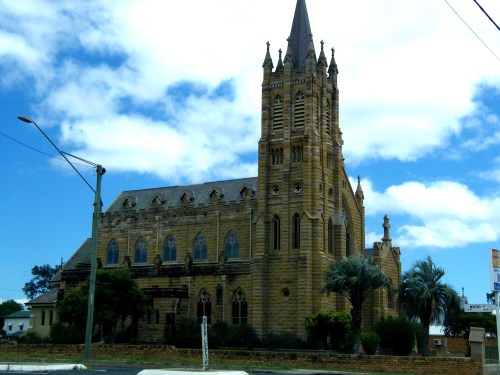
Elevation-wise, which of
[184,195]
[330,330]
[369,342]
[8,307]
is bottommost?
[369,342]

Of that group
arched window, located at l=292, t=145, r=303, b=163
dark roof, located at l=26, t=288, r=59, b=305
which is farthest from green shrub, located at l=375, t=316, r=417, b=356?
dark roof, located at l=26, t=288, r=59, b=305

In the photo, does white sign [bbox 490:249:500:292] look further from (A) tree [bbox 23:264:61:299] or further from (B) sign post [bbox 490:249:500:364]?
(A) tree [bbox 23:264:61:299]

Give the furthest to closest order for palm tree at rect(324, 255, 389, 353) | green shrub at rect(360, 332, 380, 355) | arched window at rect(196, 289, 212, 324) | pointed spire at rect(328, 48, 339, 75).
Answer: pointed spire at rect(328, 48, 339, 75), arched window at rect(196, 289, 212, 324), green shrub at rect(360, 332, 380, 355), palm tree at rect(324, 255, 389, 353)

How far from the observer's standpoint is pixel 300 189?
56.2 meters

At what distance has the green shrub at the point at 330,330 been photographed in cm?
4975

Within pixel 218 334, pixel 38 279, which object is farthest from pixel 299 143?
pixel 38 279

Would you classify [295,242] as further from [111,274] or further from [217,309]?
[111,274]

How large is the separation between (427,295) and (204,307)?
20491mm

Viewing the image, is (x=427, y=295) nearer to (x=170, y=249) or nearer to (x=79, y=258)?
(x=170, y=249)

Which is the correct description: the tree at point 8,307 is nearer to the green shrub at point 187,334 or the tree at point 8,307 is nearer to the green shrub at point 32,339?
the green shrub at point 32,339

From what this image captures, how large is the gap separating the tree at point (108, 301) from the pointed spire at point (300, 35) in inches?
885

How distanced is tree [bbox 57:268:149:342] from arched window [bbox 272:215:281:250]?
37.8 ft

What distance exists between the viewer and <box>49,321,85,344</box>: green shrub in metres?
58.3

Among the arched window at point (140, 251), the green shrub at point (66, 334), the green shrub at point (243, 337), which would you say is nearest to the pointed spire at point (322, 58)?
the green shrub at point (243, 337)
